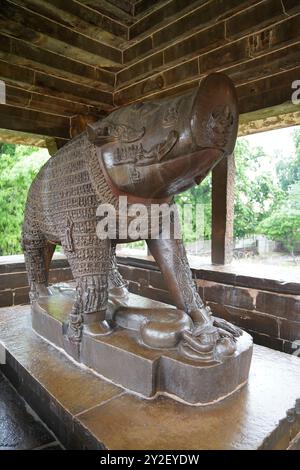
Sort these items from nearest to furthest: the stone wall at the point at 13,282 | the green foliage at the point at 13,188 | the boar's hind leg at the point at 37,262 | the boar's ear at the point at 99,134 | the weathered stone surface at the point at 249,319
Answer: the boar's ear at the point at 99,134 → the boar's hind leg at the point at 37,262 → the weathered stone surface at the point at 249,319 → the stone wall at the point at 13,282 → the green foliage at the point at 13,188

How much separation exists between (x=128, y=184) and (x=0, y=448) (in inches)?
46.0

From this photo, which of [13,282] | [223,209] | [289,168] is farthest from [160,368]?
[289,168]

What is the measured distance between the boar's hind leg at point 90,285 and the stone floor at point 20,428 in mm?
401

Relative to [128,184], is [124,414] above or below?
below

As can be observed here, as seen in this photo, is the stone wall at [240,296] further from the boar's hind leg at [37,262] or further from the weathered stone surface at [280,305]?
the boar's hind leg at [37,262]

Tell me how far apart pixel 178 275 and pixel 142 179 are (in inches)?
20.5

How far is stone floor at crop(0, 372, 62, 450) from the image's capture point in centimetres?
127

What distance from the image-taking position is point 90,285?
146 centimetres

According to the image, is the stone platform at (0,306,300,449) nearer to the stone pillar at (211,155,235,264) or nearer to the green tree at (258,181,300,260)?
the stone pillar at (211,155,235,264)

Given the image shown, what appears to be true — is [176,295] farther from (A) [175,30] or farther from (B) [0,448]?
(A) [175,30]

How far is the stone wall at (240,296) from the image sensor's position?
2.37 meters

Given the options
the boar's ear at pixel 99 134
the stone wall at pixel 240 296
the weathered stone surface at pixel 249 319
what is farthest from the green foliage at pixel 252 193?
the boar's ear at pixel 99 134

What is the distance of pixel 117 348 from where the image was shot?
1350 mm
